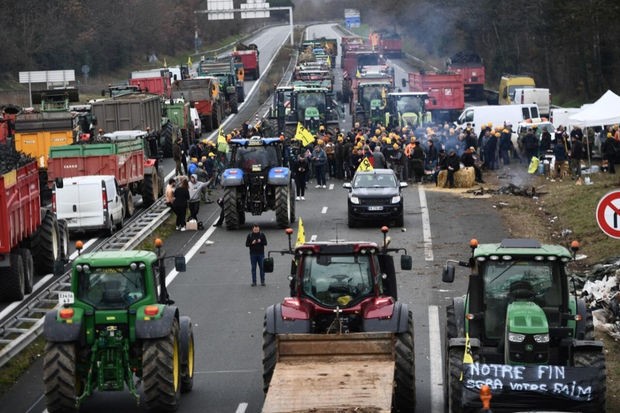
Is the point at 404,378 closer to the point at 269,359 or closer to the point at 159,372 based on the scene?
the point at 269,359

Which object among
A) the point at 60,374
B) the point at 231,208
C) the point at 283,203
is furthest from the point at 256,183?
the point at 60,374

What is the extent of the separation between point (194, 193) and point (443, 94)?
32.1m

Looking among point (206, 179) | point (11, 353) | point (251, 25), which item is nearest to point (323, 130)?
point (206, 179)

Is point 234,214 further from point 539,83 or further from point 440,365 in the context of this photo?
point 539,83

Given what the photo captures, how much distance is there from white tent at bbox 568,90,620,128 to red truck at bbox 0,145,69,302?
17.0m

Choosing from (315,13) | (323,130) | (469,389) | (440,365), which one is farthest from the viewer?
(315,13)

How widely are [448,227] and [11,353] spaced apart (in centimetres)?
1633

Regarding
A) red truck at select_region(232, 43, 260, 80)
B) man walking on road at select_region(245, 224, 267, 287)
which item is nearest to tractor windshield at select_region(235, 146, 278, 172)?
man walking on road at select_region(245, 224, 267, 287)

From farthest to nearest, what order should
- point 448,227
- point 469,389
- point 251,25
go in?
point 251,25, point 448,227, point 469,389

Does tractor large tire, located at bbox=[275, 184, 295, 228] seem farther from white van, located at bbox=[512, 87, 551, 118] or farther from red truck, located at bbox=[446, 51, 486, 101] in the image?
red truck, located at bbox=[446, 51, 486, 101]

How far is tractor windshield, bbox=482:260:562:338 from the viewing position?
17.0 m

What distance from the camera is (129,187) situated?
40.5m

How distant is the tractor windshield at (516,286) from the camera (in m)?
17.0

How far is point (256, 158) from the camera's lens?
37531 mm
